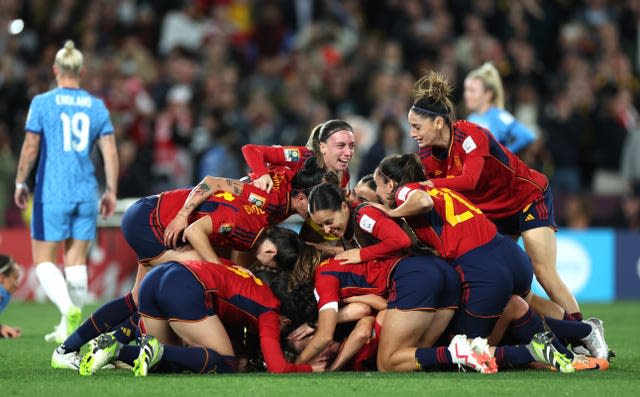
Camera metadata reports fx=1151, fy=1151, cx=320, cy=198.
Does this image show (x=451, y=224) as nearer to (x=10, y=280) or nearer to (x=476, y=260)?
(x=476, y=260)

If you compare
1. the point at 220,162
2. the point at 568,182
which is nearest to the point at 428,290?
the point at 220,162

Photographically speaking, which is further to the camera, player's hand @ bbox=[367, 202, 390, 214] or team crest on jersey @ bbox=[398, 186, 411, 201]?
player's hand @ bbox=[367, 202, 390, 214]

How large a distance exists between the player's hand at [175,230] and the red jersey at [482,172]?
1.69m

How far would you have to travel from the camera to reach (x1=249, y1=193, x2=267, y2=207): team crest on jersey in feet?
25.4

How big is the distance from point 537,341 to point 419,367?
28.4 inches

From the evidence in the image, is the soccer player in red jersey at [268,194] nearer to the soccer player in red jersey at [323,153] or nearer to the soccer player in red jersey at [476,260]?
the soccer player in red jersey at [323,153]

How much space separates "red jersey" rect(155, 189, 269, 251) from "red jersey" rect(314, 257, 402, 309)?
1.95 ft

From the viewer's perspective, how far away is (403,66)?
1612 centimetres

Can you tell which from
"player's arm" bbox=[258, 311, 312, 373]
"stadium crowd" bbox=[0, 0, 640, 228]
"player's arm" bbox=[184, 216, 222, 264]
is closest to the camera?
"player's arm" bbox=[258, 311, 312, 373]

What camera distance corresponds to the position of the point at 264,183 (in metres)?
7.82

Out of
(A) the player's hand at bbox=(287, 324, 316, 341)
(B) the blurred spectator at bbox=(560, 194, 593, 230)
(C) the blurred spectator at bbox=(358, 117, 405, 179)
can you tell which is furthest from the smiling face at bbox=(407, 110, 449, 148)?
(B) the blurred spectator at bbox=(560, 194, 593, 230)

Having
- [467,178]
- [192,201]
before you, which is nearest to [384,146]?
[467,178]

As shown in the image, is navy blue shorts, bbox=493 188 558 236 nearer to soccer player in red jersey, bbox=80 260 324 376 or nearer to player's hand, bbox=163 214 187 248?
soccer player in red jersey, bbox=80 260 324 376

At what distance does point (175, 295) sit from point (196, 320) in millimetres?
198
